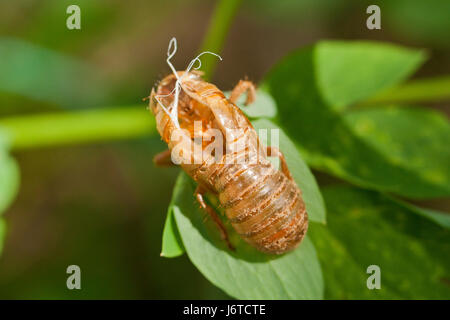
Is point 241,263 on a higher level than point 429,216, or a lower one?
A: lower

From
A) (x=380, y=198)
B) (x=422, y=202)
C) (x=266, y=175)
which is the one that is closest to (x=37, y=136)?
(x=266, y=175)

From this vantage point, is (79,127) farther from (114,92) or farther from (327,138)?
(327,138)

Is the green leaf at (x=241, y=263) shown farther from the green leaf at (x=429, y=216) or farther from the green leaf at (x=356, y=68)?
the green leaf at (x=356, y=68)

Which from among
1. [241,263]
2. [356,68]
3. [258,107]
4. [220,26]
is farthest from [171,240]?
[356,68]

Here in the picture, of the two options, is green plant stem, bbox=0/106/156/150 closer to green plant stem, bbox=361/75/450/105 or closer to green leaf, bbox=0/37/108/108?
green leaf, bbox=0/37/108/108

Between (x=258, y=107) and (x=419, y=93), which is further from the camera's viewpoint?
(x=419, y=93)

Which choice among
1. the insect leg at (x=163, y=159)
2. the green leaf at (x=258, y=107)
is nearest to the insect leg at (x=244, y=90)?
the green leaf at (x=258, y=107)

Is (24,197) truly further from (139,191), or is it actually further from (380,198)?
(380,198)
